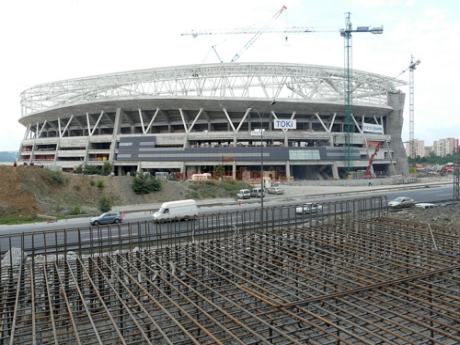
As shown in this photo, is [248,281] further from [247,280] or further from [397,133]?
[397,133]

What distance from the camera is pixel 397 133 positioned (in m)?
61.6

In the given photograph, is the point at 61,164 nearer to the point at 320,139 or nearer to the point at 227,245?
the point at 320,139

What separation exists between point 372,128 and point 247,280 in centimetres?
5439

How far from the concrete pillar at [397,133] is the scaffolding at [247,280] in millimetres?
49877

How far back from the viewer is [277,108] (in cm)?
5312

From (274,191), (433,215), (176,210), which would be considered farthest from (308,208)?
(274,191)

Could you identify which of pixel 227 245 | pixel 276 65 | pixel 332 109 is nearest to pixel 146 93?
pixel 276 65

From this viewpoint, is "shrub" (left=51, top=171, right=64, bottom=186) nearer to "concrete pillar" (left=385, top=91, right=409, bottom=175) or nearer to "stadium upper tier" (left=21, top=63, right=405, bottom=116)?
"stadium upper tier" (left=21, top=63, right=405, bottom=116)

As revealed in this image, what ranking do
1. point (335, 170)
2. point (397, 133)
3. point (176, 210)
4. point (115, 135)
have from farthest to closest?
point (397, 133) < point (115, 135) < point (335, 170) < point (176, 210)

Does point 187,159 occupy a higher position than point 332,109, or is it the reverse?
point 332,109

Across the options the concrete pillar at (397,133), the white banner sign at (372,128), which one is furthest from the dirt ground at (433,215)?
the concrete pillar at (397,133)

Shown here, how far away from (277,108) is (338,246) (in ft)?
139

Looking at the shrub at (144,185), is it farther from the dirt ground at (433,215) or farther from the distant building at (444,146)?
the distant building at (444,146)

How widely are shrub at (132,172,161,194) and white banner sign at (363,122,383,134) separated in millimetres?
34096
